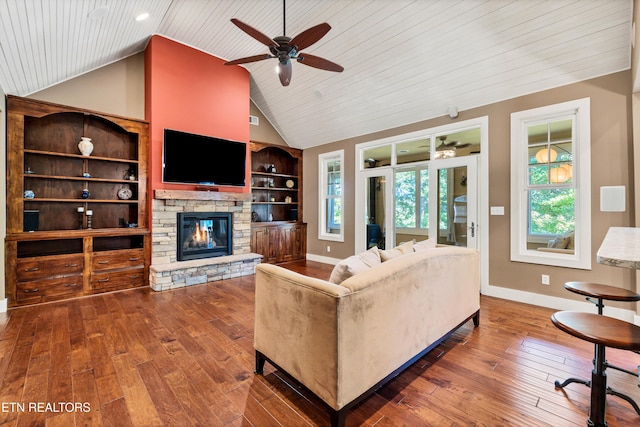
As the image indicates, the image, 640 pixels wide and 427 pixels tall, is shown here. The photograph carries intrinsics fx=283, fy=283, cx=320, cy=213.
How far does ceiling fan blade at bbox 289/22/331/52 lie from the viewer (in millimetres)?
2512

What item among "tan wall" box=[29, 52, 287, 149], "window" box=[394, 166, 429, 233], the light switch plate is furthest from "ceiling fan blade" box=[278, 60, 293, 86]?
the light switch plate

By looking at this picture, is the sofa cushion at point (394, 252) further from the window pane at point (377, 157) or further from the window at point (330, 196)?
the window at point (330, 196)

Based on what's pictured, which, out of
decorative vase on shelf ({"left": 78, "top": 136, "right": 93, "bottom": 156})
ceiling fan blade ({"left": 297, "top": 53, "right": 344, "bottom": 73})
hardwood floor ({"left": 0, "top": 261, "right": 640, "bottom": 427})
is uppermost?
ceiling fan blade ({"left": 297, "top": 53, "right": 344, "bottom": 73})

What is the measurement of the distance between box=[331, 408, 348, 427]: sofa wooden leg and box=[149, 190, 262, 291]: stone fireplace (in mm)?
3543

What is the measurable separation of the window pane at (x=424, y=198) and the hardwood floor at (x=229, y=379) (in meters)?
1.99

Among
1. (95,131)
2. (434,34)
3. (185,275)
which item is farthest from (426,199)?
(95,131)

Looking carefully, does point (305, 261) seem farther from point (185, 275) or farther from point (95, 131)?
point (95, 131)

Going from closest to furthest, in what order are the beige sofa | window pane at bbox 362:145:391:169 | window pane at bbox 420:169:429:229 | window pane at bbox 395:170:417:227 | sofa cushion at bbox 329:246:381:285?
the beige sofa, sofa cushion at bbox 329:246:381:285, window pane at bbox 420:169:429:229, window pane at bbox 395:170:417:227, window pane at bbox 362:145:391:169

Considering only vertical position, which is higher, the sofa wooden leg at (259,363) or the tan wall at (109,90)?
the tan wall at (109,90)

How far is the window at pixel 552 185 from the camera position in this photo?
3.34m

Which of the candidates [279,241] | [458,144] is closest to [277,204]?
[279,241]

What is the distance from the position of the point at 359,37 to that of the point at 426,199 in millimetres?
2709

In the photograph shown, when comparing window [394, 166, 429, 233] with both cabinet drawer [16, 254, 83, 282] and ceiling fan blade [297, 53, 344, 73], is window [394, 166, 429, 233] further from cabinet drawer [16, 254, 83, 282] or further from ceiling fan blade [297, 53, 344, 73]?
cabinet drawer [16, 254, 83, 282]

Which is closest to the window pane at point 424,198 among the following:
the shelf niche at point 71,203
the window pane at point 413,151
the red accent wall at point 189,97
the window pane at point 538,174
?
the window pane at point 413,151
